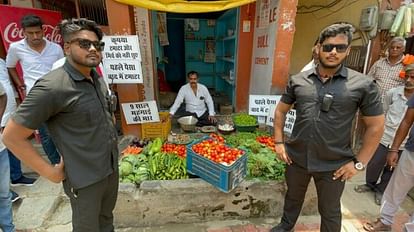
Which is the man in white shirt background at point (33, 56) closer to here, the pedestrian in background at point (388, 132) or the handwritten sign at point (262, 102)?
the handwritten sign at point (262, 102)

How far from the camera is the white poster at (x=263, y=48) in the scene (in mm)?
4062

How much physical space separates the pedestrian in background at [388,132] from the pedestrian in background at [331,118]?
1235 millimetres

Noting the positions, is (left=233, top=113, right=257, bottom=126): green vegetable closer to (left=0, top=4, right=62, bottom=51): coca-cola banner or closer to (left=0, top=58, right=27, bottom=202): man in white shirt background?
(left=0, top=58, right=27, bottom=202): man in white shirt background

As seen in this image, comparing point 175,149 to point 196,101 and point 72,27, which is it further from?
point 72,27

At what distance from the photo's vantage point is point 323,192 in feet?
7.20

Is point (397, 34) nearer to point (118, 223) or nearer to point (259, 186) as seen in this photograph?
point (259, 186)

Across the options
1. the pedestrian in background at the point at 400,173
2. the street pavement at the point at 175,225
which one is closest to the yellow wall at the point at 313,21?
the pedestrian in background at the point at 400,173

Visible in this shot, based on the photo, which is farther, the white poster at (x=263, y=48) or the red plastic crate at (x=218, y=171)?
the white poster at (x=263, y=48)

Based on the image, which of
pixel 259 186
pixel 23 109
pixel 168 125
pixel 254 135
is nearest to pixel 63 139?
pixel 23 109

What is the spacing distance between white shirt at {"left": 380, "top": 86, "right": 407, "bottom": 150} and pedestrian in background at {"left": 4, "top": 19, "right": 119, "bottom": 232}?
11.0 ft

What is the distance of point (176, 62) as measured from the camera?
25.6 ft

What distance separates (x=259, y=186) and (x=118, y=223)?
68.5 inches

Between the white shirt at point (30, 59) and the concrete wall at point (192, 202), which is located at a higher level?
the white shirt at point (30, 59)

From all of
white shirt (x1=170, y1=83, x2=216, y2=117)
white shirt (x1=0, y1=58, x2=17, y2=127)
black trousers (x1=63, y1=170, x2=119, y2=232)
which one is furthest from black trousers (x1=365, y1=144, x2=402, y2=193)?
white shirt (x1=0, y1=58, x2=17, y2=127)
